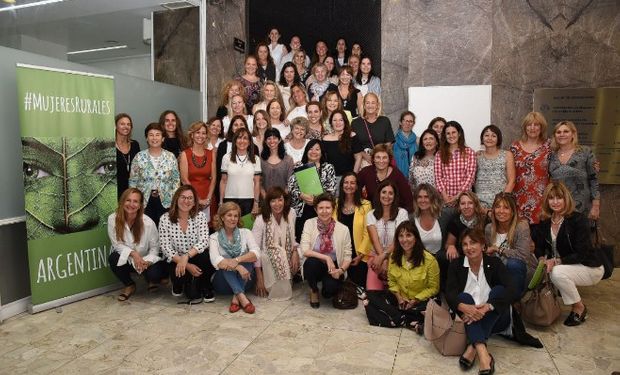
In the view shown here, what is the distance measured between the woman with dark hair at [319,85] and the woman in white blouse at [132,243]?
261 centimetres

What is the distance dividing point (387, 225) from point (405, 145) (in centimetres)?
130

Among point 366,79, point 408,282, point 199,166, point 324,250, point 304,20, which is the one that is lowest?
point 408,282

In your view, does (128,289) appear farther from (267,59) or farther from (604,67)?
(604,67)

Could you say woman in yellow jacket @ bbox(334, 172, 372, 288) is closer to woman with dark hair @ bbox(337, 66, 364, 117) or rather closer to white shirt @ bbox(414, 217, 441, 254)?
white shirt @ bbox(414, 217, 441, 254)

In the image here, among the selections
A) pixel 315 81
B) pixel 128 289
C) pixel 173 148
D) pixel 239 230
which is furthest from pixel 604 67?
pixel 128 289

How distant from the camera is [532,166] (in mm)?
4516

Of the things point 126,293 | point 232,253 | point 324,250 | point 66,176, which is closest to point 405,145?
point 324,250

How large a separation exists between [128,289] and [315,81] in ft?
10.8

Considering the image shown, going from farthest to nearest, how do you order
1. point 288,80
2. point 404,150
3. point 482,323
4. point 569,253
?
point 288,80
point 404,150
point 569,253
point 482,323

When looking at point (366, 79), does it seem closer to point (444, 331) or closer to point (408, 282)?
point (408, 282)

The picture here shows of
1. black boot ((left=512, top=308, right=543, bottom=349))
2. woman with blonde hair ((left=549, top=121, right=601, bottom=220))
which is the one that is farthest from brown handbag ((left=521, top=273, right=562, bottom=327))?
woman with blonde hair ((left=549, top=121, right=601, bottom=220))

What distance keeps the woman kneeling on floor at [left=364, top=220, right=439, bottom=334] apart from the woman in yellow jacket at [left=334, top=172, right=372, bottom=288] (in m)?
0.62

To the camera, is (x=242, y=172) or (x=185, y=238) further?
(x=242, y=172)

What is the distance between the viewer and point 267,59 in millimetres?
6258
